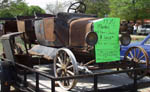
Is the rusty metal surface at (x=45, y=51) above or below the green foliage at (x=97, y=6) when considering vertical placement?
below

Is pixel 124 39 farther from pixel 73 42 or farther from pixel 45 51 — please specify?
pixel 45 51

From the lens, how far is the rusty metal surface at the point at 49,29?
505 centimetres

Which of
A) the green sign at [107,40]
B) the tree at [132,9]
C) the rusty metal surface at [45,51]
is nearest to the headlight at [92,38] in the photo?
the green sign at [107,40]

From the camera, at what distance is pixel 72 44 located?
4.82m

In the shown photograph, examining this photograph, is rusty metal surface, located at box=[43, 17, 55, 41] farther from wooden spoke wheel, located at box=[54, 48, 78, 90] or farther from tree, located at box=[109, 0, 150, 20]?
tree, located at box=[109, 0, 150, 20]

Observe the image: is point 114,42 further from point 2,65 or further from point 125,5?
point 125,5

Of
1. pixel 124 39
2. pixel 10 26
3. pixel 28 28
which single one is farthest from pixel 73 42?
pixel 10 26

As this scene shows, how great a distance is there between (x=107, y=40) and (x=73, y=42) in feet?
2.56

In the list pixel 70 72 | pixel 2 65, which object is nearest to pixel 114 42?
pixel 70 72

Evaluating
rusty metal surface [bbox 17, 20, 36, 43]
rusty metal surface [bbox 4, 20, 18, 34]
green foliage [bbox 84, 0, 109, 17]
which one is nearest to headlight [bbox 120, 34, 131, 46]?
rusty metal surface [bbox 17, 20, 36, 43]

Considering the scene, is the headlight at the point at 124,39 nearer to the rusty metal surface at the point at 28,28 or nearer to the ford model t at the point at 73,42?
the ford model t at the point at 73,42

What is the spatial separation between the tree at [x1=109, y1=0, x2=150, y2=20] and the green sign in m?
29.4

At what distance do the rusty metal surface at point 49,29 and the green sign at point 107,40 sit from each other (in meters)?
1.14

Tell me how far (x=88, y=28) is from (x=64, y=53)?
75 cm
